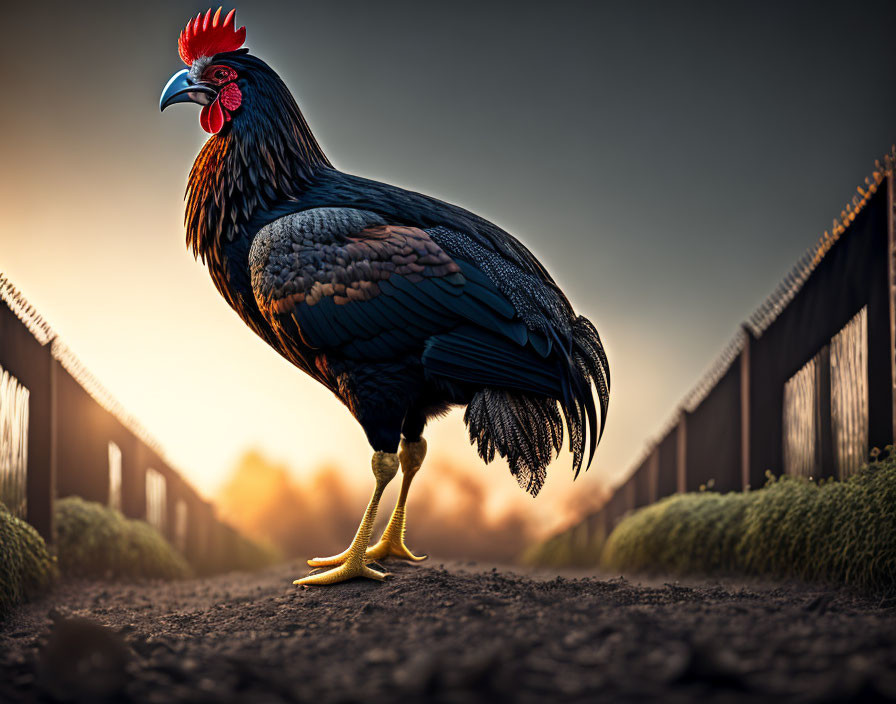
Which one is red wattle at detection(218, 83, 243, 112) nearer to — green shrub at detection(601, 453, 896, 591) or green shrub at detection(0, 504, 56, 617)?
green shrub at detection(0, 504, 56, 617)

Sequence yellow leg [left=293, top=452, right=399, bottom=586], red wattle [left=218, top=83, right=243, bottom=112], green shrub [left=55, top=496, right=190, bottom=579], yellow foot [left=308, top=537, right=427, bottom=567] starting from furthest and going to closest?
green shrub [left=55, top=496, right=190, bottom=579], yellow foot [left=308, top=537, right=427, bottom=567], red wattle [left=218, top=83, right=243, bottom=112], yellow leg [left=293, top=452, right=399, bottom=586]

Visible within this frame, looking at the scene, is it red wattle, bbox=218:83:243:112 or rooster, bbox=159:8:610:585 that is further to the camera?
red wattle, bbox=218:83:243:112

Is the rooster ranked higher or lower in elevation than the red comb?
lower

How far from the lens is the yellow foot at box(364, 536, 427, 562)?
421cm

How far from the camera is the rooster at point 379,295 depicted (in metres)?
3.49

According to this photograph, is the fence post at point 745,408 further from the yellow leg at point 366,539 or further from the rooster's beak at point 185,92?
the rooster's beak at point 185,92

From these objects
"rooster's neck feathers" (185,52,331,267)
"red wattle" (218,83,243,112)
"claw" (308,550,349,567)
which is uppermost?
"red wattle" (218,83,243,112)

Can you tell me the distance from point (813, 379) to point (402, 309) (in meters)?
3.61

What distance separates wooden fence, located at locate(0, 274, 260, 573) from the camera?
4.87m

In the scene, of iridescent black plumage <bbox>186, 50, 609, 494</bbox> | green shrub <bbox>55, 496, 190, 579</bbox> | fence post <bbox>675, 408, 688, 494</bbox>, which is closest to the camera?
iridescent black plumage <bbox>186, 50, 609, 494</bbox>

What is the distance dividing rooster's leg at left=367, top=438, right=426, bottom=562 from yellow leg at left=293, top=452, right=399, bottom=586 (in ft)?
1.34

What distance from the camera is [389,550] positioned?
14.0 feet

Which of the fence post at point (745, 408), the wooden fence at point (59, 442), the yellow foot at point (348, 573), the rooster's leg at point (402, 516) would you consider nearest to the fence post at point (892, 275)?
the fence post at point (745, 408)

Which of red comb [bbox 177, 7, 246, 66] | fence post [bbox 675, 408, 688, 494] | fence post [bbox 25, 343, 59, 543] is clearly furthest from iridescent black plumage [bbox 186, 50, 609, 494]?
fence post [bbox 675, 408, 688, 494]
